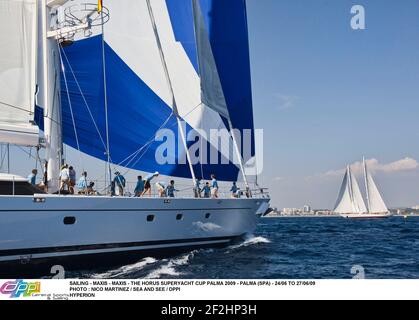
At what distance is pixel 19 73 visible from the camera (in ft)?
35.3

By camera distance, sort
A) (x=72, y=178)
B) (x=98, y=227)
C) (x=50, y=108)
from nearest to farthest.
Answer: (x=98, y=227) → (x=50, y=108) → (x=72, y=178)

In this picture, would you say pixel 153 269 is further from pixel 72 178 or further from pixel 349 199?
pixel 349 199

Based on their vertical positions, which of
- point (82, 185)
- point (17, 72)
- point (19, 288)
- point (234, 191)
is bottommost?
point (19, 288)

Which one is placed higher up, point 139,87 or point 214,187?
point 139,87

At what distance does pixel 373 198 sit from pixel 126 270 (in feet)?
185

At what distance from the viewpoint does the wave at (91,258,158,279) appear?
34.8 feet

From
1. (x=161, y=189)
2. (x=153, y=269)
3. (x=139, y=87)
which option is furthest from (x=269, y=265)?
(x=139, y=87)

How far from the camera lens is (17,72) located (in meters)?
10.7

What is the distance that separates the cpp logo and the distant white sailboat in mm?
60131

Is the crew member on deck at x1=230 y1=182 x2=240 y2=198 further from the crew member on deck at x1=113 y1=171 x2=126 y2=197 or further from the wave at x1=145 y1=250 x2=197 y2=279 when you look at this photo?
the crew member on deck at x1=113 y1=171 x2=126 y2=197

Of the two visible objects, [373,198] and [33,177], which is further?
[373,198]

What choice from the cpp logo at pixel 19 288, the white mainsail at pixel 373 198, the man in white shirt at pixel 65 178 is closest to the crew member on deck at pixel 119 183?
the man in white shirt at pixel 65 178

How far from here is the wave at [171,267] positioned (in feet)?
33.9

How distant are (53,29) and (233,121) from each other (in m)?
7.51
